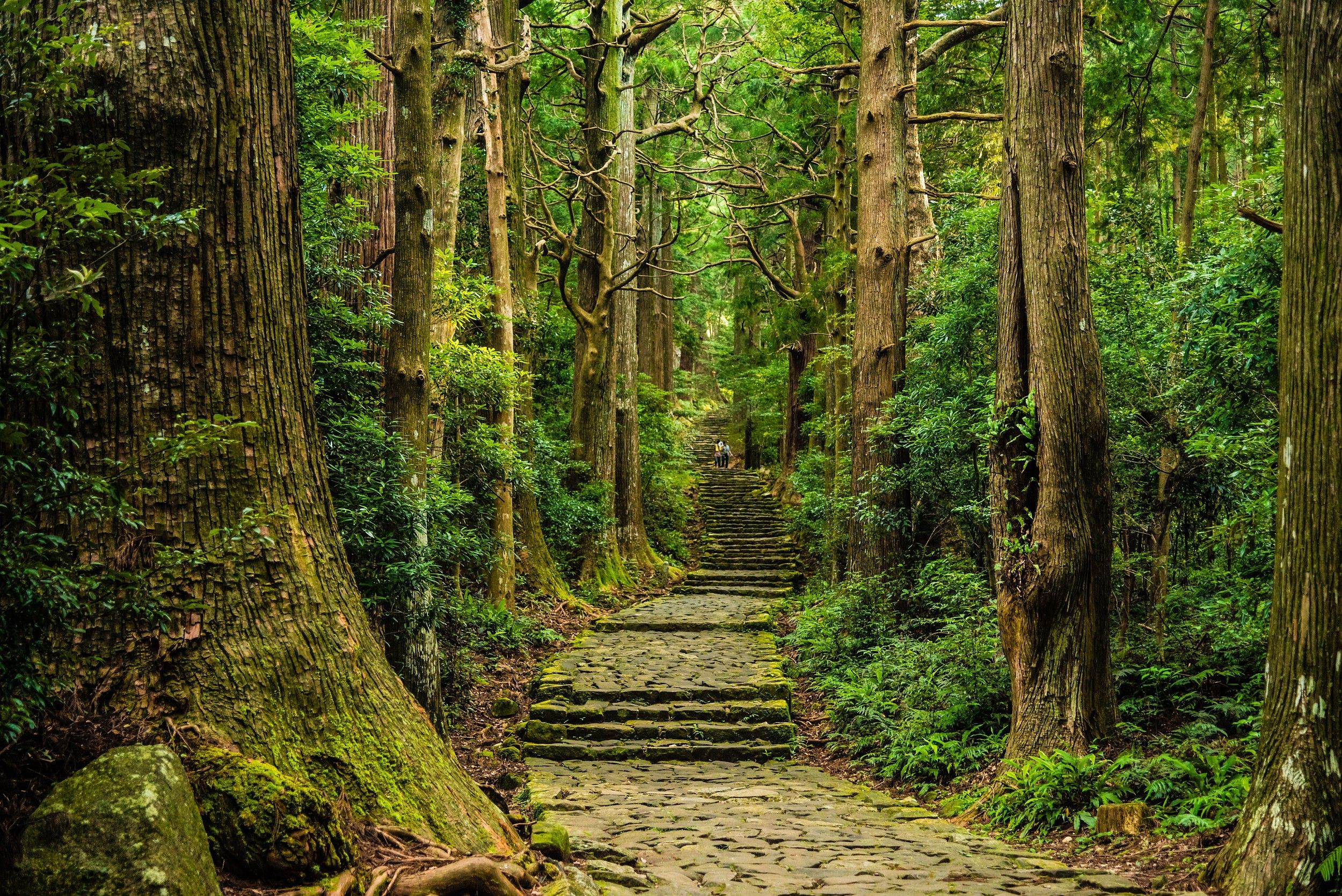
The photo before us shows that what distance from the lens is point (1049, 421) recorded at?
22.0 ft

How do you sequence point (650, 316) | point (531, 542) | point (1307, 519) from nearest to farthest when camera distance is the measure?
point (1307, 519)
point (531, 542)
point (650, 316)

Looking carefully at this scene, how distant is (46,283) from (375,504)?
4257mm

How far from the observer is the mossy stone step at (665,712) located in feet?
32.4

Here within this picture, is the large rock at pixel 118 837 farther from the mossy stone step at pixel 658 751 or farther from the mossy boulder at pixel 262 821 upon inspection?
the mossy stone step at pixel 658 751

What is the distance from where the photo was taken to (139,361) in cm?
336

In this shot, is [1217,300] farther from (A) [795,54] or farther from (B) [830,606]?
(A) [795,54]

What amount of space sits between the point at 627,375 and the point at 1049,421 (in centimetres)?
1225

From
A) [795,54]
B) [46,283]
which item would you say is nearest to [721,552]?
[795,54]

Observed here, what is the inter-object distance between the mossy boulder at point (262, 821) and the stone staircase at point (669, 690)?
6262mm

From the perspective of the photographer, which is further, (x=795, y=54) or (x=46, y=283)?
(x=795, y=54)

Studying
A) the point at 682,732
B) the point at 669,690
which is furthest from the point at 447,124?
the point at 682,732

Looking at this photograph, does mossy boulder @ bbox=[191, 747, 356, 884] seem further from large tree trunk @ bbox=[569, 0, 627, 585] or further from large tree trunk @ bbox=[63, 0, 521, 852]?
large tree trunk @ bbox=[569, 0, 627, 585]

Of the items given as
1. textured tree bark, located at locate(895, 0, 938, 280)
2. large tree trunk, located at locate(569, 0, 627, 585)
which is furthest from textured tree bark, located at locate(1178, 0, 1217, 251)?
large tree trunk, located at locate(569, 0, 627, 585)

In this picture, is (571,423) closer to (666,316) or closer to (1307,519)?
(666,316)
